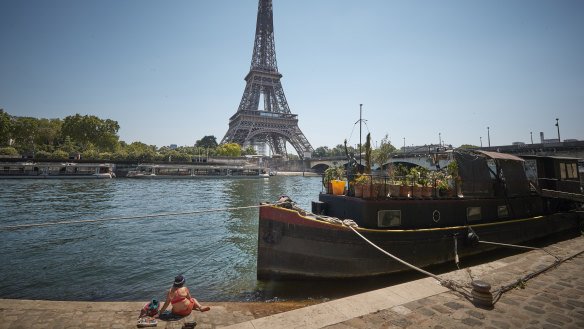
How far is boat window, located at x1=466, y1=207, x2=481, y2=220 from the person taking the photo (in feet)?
29.0

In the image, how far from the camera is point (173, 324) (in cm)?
427

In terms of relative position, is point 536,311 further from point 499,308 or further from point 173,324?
point 173,324

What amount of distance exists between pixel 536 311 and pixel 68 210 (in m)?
24.4

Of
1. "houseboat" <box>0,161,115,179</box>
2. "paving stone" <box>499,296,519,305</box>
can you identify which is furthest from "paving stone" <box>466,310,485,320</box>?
"houseboat" <box>0,161,115,179</box>

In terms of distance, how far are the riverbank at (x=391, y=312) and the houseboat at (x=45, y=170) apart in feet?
197

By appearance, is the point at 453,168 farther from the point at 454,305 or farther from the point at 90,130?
the point at 90,130

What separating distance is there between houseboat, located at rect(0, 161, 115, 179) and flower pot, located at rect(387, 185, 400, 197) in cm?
6214

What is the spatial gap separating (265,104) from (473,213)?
8453cm

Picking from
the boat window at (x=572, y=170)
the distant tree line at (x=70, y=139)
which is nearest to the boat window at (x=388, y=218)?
the boat window at (x=572, y=170)

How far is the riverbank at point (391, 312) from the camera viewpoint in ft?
12.5

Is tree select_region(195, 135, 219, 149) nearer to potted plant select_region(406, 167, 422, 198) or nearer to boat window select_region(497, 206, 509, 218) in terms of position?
potted plant select_region(406, 167, 422, 198)

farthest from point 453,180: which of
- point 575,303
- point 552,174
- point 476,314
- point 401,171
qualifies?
point 552,174

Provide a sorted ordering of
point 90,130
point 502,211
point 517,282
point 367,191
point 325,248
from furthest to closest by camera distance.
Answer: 1. point 90,130
2. point 502,211
3. point 367,191
4. point 325,248
5. point 517,282

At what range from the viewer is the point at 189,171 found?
69.9 meters
